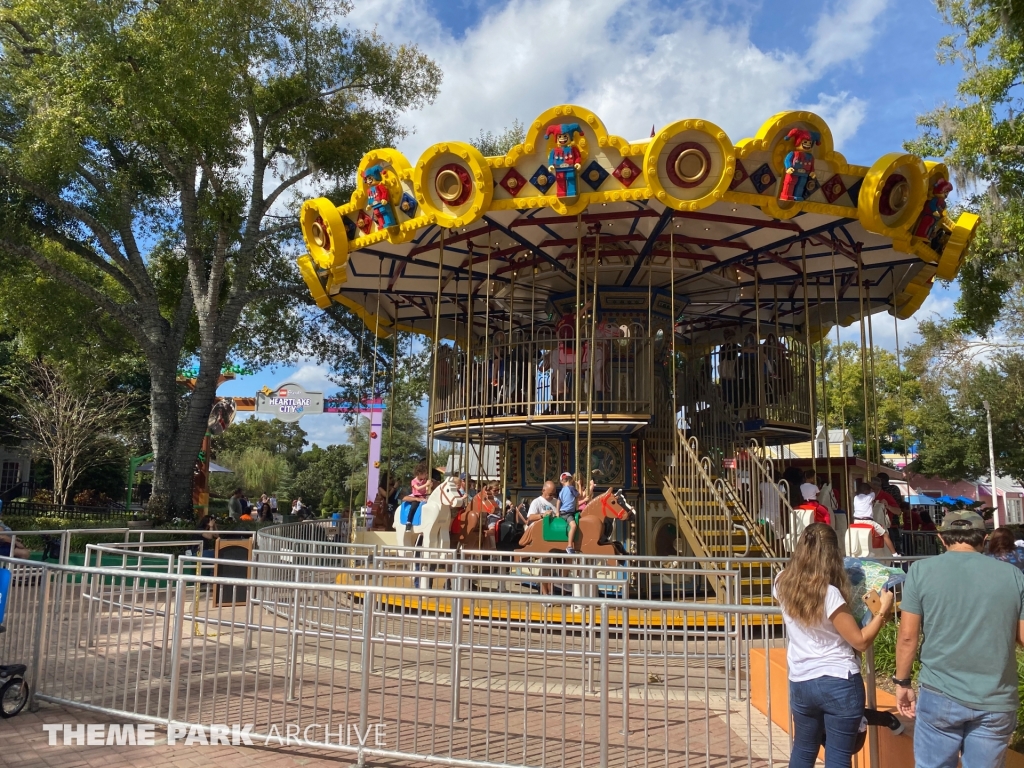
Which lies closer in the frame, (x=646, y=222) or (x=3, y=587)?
(x=3, y=587)

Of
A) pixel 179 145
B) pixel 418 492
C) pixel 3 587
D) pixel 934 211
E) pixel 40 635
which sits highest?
pixel 179 145

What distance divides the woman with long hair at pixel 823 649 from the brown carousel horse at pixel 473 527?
25.4 feet

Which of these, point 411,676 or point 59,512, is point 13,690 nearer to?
point 411,676

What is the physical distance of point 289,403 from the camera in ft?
133

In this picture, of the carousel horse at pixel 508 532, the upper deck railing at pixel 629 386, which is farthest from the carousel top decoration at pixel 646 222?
the carousel horse at pixel 508 532

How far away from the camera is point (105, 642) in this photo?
18.8 ft

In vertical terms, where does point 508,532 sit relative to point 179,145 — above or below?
below

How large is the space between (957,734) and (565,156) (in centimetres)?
750

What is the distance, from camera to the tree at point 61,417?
27.4 m

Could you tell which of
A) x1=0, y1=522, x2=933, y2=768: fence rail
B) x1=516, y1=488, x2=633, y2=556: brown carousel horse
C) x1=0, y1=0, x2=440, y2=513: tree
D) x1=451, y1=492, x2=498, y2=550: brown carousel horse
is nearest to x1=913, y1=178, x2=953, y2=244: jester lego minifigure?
x1=516, y1=488, x2=633, y2=556: brown carousel horse

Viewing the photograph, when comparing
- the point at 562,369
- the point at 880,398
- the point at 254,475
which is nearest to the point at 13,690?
the point at 562,369

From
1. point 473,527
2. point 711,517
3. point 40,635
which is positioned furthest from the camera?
point 473,527

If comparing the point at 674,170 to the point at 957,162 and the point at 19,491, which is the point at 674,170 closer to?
the point at 957,162

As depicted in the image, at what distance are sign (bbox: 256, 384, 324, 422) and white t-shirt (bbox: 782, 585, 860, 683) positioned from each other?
3690 cm
